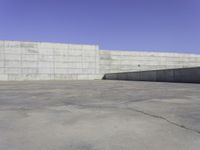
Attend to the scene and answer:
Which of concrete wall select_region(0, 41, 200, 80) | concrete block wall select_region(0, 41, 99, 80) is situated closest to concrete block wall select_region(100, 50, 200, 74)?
concrete wall select_region(0, 41, 200, 80)

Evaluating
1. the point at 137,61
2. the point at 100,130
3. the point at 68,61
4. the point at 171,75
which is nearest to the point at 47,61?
the point at 68,61

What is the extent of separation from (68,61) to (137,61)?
839 cm

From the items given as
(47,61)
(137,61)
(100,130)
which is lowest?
(100,130)

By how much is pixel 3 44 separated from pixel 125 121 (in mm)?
19520

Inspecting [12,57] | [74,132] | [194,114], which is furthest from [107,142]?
[12,57]

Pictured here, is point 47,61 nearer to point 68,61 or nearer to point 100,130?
point 68,61

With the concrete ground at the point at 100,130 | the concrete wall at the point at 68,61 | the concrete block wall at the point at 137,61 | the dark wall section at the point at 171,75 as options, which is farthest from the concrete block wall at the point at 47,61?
the concrete ground at the point at 100,130

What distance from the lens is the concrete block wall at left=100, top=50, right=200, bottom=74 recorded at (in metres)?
23.1

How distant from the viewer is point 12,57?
63.0 ft

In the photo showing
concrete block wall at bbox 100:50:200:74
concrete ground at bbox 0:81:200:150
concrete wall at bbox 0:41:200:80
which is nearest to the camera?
concrete ground at bbox 0:81:200:150

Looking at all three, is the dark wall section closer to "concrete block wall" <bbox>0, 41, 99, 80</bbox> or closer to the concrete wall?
the concrete wall

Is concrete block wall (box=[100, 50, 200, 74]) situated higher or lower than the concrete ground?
higher

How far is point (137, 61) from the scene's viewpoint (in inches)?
946

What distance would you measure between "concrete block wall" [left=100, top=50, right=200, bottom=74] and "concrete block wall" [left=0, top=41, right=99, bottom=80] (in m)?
1.40
